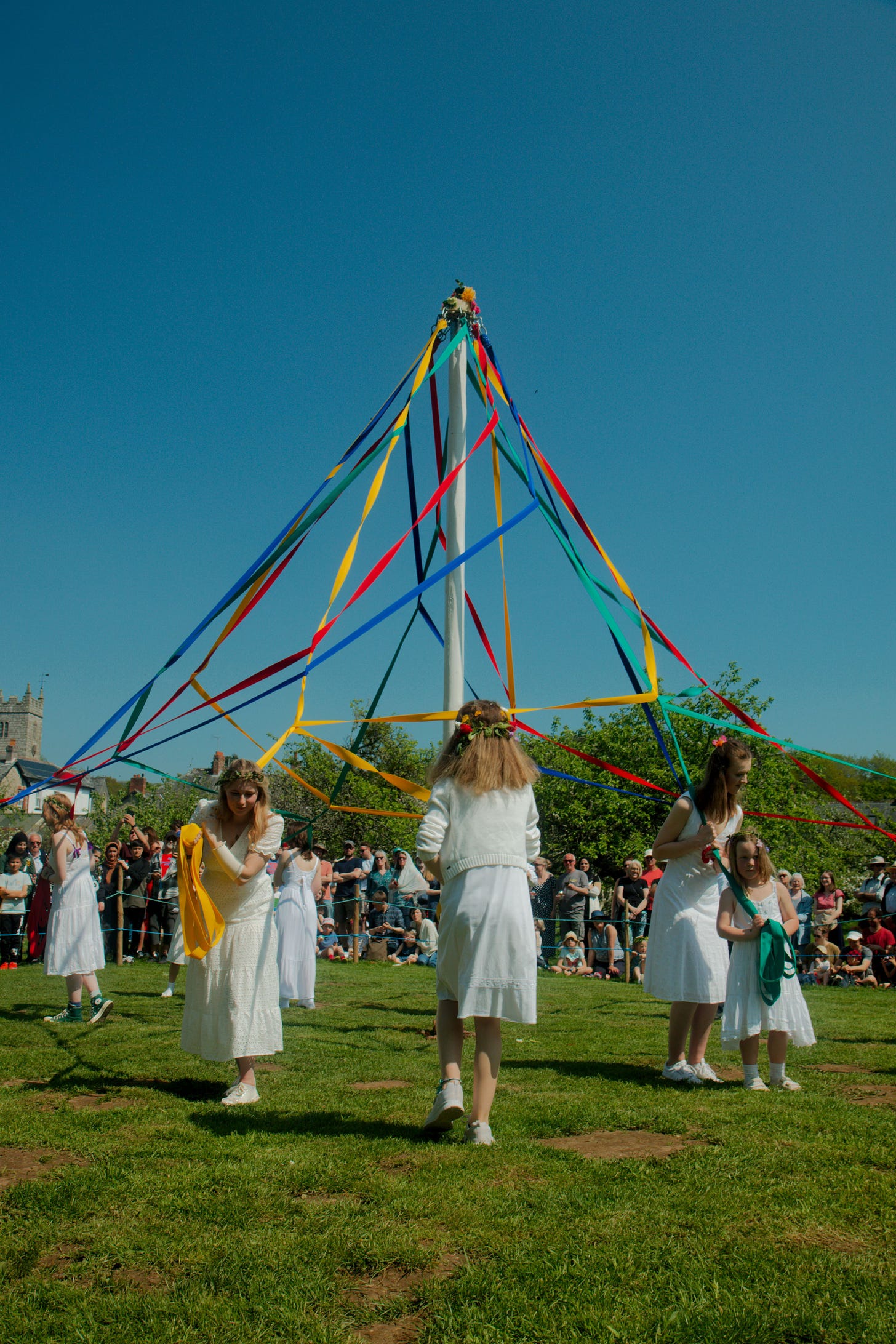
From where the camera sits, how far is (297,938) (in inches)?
342

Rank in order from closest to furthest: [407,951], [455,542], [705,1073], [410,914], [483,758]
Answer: [483,758], [705,1073], [455,542], [407,951], [410,914]

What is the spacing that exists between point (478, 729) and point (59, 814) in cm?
421

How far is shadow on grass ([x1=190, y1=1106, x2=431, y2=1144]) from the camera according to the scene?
3.95m

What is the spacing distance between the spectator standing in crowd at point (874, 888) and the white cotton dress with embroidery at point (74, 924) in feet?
32.3

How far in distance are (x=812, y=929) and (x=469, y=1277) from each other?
38.9 feet

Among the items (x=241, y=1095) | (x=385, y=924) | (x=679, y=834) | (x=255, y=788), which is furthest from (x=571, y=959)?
(x=255, y=788)

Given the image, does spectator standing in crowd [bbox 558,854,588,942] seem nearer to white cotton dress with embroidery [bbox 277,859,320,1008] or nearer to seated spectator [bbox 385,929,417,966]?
seated spectator [bbox 385,929,417,966]

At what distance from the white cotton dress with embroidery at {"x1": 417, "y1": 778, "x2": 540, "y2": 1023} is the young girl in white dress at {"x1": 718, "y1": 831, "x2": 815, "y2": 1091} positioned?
5.58 ft

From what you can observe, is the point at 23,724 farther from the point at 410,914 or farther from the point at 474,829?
the point at 474,829

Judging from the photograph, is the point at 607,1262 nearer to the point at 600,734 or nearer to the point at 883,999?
the point at 883,999

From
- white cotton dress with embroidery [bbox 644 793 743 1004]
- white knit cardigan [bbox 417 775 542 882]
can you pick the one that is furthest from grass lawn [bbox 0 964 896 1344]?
white knit cardigan [bbox 417 775 542 882]

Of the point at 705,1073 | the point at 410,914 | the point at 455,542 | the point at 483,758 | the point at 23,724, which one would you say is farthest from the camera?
the point at 23,724

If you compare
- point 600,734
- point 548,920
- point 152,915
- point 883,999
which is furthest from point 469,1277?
point 600,734

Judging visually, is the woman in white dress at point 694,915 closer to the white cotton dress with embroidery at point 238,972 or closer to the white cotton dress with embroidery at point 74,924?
the white cotton dress with embroidery at point 238,972
